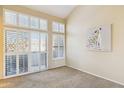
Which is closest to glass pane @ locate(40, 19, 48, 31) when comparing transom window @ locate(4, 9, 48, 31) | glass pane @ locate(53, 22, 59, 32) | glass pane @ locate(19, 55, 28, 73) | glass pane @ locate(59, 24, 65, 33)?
transom window @ locate(4, 9, 48, 31)

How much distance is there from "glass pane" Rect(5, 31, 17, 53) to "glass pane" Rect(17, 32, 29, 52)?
0.19 metres

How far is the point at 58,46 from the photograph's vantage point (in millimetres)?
5938

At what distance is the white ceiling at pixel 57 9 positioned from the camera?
4.75 m

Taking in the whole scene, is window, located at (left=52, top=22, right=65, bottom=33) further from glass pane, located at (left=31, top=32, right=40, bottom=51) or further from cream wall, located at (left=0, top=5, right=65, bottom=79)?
glass pane, located at (left=31, top=32, right=40, bottom=51)

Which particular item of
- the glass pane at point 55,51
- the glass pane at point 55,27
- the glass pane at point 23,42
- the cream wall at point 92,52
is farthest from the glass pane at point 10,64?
the cream wall at point 92,52

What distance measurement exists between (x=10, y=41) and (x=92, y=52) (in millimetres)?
3265

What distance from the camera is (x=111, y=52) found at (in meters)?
3.79

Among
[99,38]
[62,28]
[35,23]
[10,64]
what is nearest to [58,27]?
[62,28]

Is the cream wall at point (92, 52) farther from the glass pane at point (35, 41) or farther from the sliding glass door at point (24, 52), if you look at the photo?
the glass pane at point (35, 41)

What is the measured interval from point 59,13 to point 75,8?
0.83m

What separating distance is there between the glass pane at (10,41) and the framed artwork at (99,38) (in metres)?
3.00

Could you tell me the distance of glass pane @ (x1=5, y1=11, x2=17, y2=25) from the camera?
13.2 ft

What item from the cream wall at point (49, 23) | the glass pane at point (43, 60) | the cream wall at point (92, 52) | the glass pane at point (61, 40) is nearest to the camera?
the cream wall at point (92, 52)

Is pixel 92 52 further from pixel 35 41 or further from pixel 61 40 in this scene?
pixel 35 41
